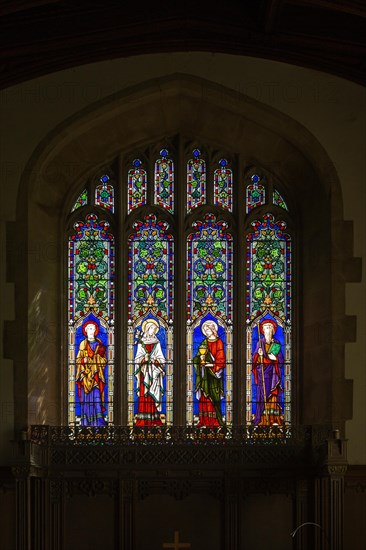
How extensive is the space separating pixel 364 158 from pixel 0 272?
4.95m

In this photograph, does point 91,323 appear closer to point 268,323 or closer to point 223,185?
point 268,323

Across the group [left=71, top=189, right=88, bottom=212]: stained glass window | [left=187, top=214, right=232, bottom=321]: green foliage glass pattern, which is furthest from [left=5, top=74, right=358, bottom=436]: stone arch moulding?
[left=187, top=214, right=232, bottom=321]: green foliage glass pattern

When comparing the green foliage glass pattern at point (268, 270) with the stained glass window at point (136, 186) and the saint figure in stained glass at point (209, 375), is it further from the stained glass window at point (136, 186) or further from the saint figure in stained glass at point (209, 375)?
the stained glass window at point (136, 186)

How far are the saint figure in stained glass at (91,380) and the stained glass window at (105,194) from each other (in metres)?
1.85

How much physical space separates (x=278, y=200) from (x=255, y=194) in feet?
1.10

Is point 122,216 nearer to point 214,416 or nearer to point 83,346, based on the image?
point 83,346

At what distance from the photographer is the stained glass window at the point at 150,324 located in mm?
17516

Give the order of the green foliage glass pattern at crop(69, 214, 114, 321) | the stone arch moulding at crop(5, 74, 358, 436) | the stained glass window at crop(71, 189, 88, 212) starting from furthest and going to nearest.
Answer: the stained glass window at crop(71, 189, 88, 212) < the green foliage glass pattern at crop(69, 214, 114, 321) < the stone arch moulding at crop(5, 74, 358, 436)

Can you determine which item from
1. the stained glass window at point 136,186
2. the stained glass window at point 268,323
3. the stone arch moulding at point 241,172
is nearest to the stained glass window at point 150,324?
the stained glass window at point 136,186

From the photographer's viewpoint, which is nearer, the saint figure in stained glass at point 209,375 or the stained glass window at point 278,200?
the saint figure in stained glass at point 209,375

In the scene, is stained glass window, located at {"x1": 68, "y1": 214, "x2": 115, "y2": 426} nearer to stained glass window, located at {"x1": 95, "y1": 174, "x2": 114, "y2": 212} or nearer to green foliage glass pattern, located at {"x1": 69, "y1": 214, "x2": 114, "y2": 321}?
green foliage glass pattern, located at {"x1": 69, "y1": 214, "x2": 114, "y2": 321}

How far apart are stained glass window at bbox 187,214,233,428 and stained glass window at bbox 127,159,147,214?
0.86 metres

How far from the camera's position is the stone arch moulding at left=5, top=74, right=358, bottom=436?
1647 cm

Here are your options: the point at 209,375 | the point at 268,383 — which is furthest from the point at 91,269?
the point at 268,383
